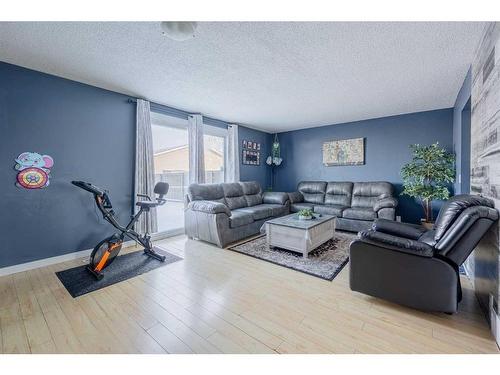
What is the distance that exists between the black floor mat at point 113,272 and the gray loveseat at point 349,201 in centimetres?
312

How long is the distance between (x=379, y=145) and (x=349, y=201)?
1.43 meters

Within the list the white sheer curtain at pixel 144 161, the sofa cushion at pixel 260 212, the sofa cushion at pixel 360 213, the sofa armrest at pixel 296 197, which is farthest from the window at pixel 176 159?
the sofa cushion at pixel 360 213

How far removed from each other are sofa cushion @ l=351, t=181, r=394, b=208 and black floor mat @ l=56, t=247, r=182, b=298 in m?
3.80

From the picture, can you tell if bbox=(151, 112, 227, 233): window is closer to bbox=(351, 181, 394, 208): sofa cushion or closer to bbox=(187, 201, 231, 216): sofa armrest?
bbox=(187, 201, 231, 216): sofa armrest

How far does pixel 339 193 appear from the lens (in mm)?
5016

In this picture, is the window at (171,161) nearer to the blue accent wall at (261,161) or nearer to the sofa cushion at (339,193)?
the blue accent wall at (261,161)

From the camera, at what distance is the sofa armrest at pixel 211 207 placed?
3.42 metres

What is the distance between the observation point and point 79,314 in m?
1.79

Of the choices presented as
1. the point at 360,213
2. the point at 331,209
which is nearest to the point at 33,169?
the point at 331,209

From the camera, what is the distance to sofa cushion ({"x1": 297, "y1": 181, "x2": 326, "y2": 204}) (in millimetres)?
5230

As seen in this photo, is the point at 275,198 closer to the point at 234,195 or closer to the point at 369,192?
the point at 234,195
